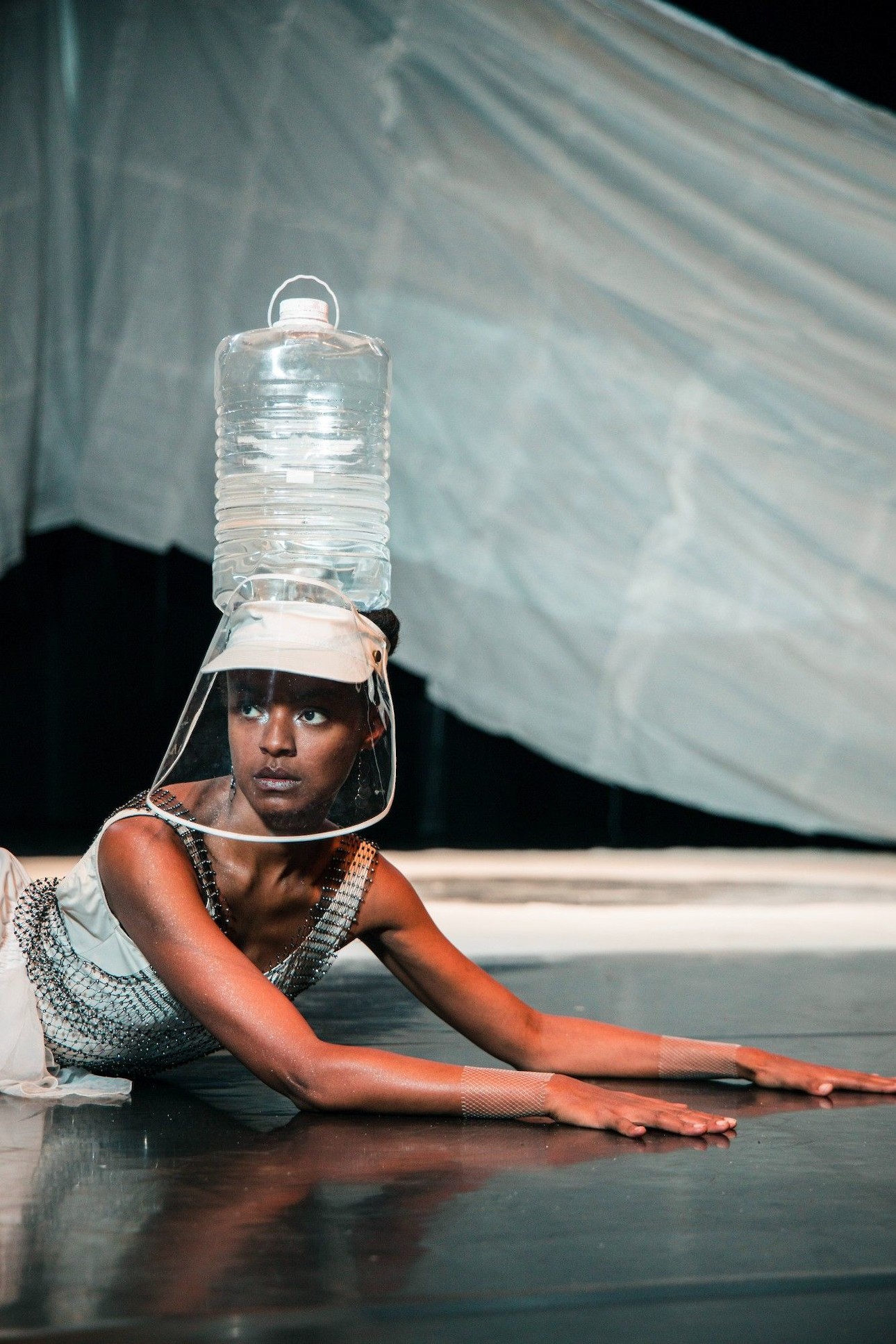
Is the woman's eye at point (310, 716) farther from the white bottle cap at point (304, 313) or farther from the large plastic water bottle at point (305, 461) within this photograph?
the large plastic water bottle at point (305, 461)

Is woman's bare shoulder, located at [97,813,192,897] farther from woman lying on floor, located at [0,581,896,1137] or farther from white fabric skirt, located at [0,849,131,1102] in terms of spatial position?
white fabric skirt, located at [0,849,131,1102]

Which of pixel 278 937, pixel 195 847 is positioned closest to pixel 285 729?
pixel 195 847

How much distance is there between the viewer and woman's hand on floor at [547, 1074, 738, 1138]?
1.76 meters

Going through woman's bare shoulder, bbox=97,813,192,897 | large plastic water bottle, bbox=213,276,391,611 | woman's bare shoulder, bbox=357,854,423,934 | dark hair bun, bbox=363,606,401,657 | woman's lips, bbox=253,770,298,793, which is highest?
large plastic water bottle, bbox=213,276,391,611

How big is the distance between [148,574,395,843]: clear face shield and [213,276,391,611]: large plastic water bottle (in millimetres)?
789

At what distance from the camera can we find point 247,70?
5.36 meters

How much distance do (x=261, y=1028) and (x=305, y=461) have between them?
219 centimetres

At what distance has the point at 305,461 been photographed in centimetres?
368

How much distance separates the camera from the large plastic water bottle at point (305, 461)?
10.7ft

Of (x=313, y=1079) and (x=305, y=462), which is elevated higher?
(x=305, y=462)

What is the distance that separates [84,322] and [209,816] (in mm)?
4021

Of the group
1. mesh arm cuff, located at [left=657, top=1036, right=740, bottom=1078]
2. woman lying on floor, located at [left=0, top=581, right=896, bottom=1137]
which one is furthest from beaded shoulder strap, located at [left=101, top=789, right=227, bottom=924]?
mesh arm cuff, located at [left=657, top=1036, right=740, bottom=1078]

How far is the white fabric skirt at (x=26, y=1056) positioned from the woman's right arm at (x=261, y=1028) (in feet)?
0.75

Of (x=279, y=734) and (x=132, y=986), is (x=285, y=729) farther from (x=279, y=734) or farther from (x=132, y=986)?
(x=132, y=986)
